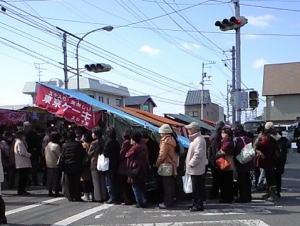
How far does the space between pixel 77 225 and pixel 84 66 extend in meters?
25.4

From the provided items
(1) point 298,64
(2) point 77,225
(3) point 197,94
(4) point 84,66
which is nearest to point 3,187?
(2) point 77,225

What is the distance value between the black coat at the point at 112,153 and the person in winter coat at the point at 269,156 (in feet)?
11.3

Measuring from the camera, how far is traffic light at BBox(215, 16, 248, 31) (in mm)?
16609

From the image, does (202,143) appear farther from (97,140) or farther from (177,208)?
(97,140)

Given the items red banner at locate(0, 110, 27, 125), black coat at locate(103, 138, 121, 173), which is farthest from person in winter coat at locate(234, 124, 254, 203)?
red banner at locate(0, 110, 27, 125)

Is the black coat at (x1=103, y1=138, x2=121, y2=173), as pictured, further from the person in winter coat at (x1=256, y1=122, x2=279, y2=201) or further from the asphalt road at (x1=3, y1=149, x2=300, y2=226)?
the person in winter coat at (x1=256, y1=122, x2=279, y2=201)

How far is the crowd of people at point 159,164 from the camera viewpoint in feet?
31.7

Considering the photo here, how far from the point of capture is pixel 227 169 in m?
10.2

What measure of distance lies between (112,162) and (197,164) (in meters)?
2.11

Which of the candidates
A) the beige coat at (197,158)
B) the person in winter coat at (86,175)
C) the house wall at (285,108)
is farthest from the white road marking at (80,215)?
the house wall at (285,108)

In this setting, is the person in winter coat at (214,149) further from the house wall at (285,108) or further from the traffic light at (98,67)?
the house wall at (285,108)

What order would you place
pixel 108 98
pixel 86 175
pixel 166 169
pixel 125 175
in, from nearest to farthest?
pixel 166 169 → pixel 125 175 → pixel 86 175 → pixel 108 98

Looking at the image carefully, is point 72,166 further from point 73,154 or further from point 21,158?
point 21,158

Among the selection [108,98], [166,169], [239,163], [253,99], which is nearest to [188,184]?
[166,169]
